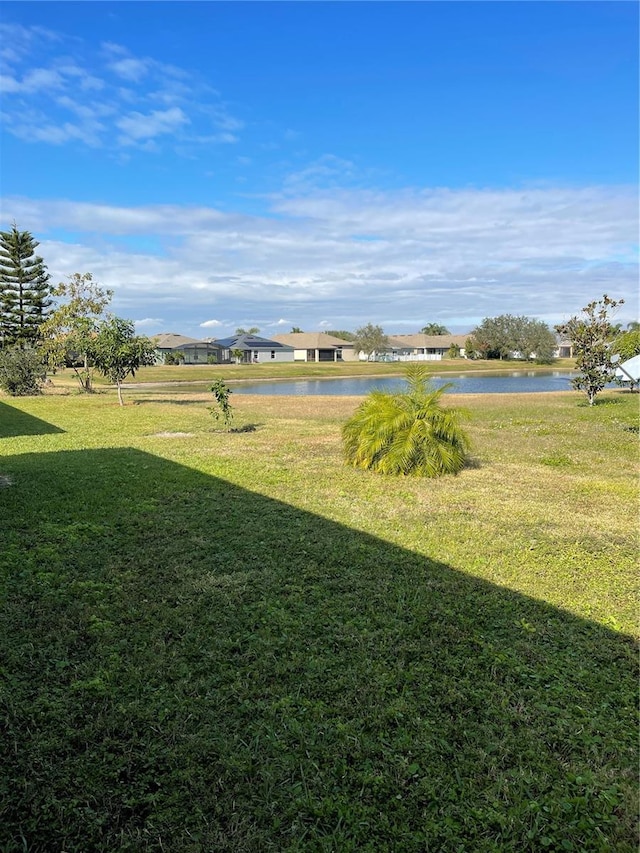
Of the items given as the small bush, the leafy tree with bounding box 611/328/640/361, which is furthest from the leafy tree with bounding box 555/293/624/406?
the small bush

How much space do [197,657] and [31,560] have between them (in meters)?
2.22

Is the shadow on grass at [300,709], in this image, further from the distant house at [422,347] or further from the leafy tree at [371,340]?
the distant house at [422,347]

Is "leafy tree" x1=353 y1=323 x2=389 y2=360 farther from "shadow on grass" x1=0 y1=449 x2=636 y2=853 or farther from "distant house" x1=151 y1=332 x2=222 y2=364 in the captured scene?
"shadow on grass" x1=0 y1=449 x2=636 y2=853

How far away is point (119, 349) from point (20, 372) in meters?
8.19

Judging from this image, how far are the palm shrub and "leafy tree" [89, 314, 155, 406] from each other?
12.8 metres

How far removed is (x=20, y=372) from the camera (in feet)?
78.8

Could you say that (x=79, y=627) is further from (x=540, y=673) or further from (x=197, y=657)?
(x=540, y=673)

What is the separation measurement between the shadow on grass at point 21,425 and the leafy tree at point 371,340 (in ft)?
217

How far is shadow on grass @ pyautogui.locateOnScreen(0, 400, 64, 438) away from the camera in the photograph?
1246cm

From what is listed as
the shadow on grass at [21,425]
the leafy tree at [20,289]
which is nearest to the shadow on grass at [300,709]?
the shadow on grass at [21,425]

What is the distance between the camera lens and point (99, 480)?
24.7ft

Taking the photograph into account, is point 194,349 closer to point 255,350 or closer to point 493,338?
point 255,350

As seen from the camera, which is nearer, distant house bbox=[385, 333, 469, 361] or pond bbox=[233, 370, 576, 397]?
pond bbox=[233, 370, 576, 397]

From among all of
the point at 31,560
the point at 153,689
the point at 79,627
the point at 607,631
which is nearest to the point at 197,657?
the point at 153,689
